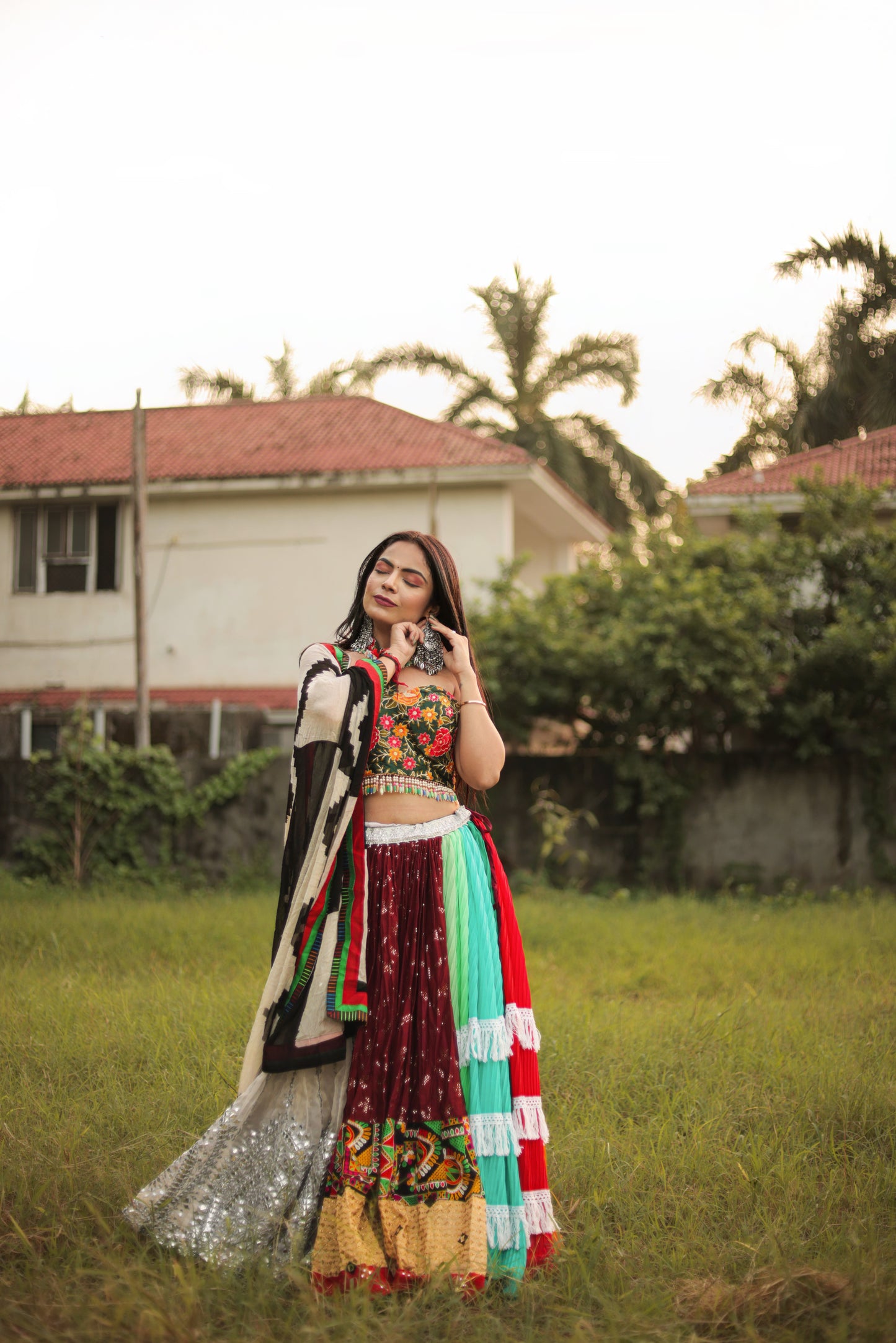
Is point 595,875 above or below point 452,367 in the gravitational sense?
below

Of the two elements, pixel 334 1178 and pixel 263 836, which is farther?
pixel 263 836

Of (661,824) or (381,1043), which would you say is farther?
(661,824)

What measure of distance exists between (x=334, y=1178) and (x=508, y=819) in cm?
847

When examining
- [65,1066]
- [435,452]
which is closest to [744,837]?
[435,452]

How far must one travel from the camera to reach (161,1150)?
3.74 m

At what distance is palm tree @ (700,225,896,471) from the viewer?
17.1 m

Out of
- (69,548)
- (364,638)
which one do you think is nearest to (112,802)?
(69,548)

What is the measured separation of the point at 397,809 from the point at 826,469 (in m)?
12.9

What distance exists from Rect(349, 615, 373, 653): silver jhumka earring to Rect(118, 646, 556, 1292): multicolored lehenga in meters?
0.32

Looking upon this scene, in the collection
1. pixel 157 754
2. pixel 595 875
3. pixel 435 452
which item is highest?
pixel 435 452

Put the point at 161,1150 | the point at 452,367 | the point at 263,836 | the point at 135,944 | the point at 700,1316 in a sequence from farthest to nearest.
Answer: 1. the point at 452,367
2. the point at 263,836
3. the point at 135,944
4. the point at 161,1150
5. the point at 700,1316

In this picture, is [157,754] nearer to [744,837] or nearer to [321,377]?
[744,837]

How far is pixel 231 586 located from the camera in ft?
50.5

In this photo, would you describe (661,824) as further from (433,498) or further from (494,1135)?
(494,1135)
